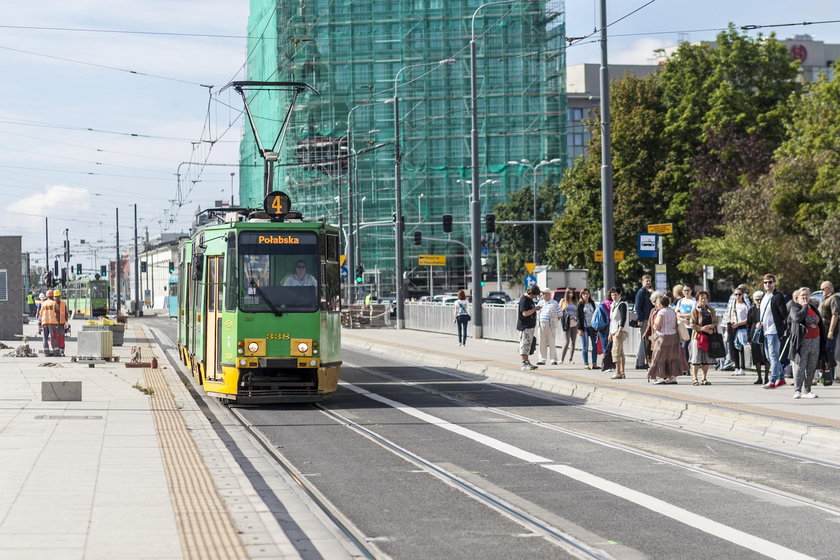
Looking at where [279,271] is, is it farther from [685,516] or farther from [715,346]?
[685,516]

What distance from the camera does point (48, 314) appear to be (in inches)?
1254

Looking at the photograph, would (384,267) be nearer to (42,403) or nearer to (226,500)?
(42,403)

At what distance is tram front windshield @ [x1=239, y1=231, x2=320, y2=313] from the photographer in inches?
736

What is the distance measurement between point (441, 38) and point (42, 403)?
65127 mm

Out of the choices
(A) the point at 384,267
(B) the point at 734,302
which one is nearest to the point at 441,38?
(A) the point at 384,267

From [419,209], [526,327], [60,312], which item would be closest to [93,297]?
[419,209]

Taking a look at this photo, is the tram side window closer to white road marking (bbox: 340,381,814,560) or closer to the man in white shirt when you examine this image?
white road marking (bbox: 340,381,814,560)

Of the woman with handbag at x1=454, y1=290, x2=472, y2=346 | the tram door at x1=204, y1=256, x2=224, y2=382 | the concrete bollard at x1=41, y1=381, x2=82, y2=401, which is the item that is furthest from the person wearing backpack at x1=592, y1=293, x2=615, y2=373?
the woman with handbag at x1=454, y1=290, x2=472, y2=346

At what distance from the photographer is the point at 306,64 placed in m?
80.1

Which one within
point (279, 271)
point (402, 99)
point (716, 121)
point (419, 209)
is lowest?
point (279, 271)

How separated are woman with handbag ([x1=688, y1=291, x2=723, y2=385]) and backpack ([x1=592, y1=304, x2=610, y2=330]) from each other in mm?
3564

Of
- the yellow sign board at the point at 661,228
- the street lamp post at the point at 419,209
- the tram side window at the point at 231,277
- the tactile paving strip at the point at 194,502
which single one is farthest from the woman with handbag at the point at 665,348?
the street lamp post at the point at 419,209

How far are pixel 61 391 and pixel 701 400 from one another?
950 centimetres

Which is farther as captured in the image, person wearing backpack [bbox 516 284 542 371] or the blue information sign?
the blue information sign
